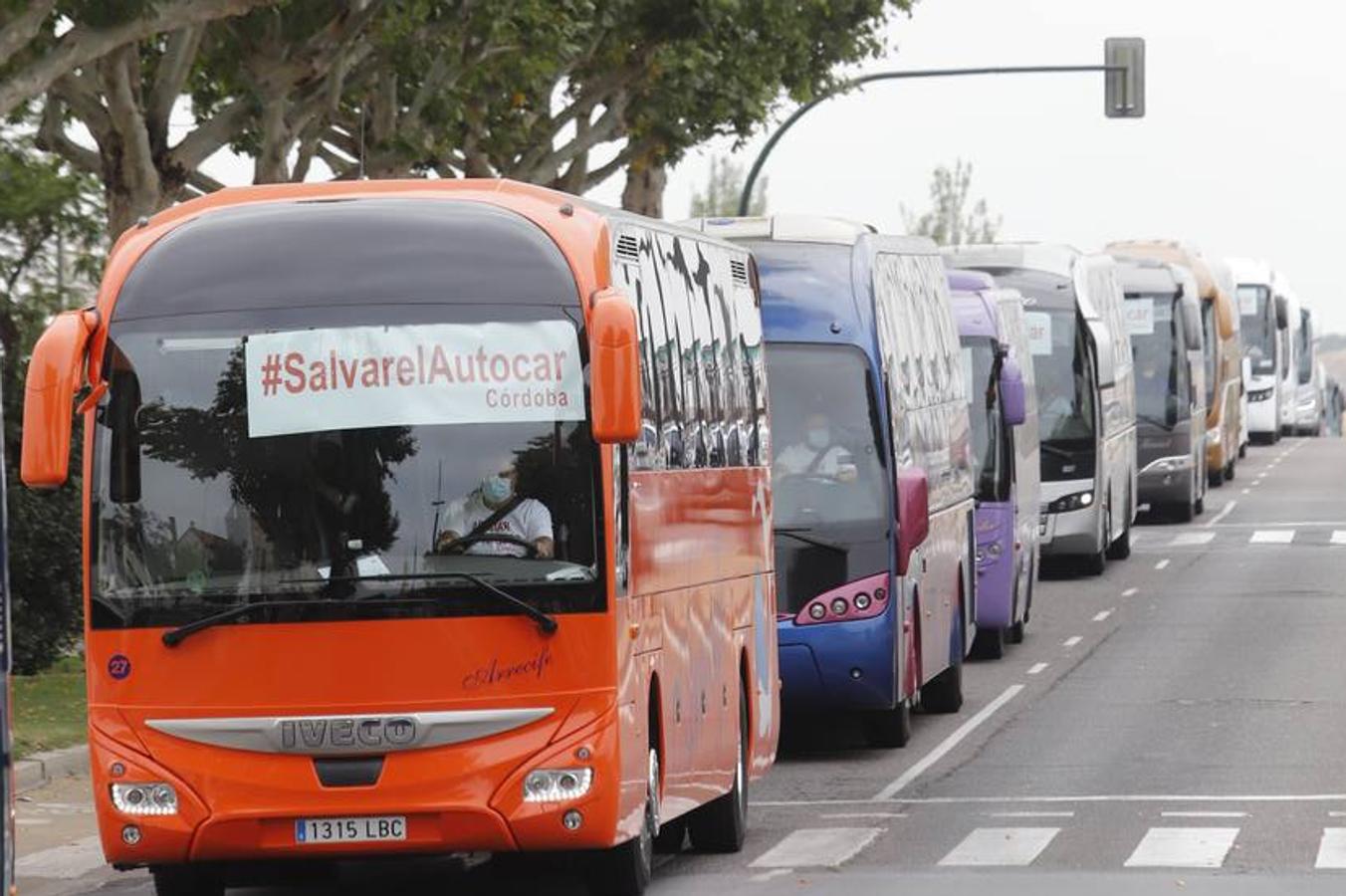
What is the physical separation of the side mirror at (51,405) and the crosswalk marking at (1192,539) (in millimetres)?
30376

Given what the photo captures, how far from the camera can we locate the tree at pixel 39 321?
23094mm

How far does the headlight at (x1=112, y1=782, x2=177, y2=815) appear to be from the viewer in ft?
39.4

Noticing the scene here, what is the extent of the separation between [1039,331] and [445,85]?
7.20 m

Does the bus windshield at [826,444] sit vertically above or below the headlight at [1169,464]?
above

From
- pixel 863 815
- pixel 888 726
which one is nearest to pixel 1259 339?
pixel 888 726

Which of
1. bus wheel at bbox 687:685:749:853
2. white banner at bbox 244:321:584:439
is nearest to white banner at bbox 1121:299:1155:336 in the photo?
bus wheel at bbox 687:685:749:853

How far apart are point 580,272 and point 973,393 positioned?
15.2 m

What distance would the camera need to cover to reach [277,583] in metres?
12.1

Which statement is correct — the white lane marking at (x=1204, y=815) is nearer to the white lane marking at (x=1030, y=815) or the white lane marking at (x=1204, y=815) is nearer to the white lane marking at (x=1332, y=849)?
the white lane marking at (x=1030, y=815)

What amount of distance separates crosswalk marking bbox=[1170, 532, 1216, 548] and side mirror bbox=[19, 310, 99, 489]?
30376 mm

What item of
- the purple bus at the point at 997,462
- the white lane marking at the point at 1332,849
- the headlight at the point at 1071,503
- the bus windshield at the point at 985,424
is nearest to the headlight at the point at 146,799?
the white lane marking at the point at 1332,849

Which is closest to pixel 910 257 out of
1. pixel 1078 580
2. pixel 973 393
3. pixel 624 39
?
pixel 973 393

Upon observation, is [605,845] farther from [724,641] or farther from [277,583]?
[724,641]

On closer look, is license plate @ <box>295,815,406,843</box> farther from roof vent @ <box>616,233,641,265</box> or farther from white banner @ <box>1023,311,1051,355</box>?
white banner @ <box>1023,311,1051,355</box>
